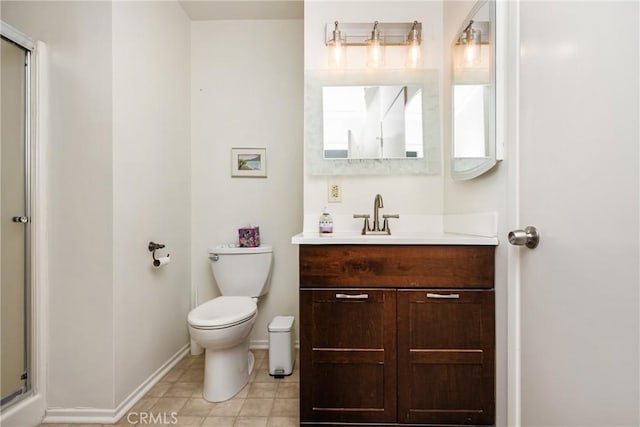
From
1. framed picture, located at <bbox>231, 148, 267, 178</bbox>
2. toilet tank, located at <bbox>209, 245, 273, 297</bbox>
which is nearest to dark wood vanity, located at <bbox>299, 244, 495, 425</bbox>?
toilet tank, located at <bbox>209, 245, 273, 297</bbox>

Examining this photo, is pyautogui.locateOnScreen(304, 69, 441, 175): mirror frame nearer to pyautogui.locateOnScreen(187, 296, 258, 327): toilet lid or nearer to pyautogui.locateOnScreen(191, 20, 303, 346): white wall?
pyautogui.locateOnScreen(191, 20, 303, 346): white wall

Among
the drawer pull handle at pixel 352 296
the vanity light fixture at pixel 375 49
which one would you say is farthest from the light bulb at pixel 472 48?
the drawer pull handle at pixel 352 296

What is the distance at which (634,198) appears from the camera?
672 millimetres

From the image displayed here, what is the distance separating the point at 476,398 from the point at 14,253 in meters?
2.16

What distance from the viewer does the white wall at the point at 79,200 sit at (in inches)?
64.2

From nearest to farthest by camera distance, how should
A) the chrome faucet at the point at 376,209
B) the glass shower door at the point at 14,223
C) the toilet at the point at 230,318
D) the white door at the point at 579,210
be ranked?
1. the white door at the point at 579,210
2. the glass shower door at the point at 14,223
3. the toilet at the point at 230,318
4. the chrome faucet at the point at 376,209

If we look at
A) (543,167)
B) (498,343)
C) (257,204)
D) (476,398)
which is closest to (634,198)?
(543,167)

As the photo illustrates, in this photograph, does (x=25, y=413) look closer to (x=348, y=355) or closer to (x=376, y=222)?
(x=348, y=355)

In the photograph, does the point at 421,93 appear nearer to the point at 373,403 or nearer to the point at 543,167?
the point at 543,167

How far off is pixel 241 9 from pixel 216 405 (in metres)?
2.53

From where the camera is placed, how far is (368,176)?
6.63 ft

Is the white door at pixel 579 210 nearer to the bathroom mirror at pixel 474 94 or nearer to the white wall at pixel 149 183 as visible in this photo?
the bathroom mirror at pixel 474 94

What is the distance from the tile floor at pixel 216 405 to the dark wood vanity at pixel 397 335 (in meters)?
0.32

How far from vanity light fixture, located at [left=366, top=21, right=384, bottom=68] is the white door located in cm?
95
